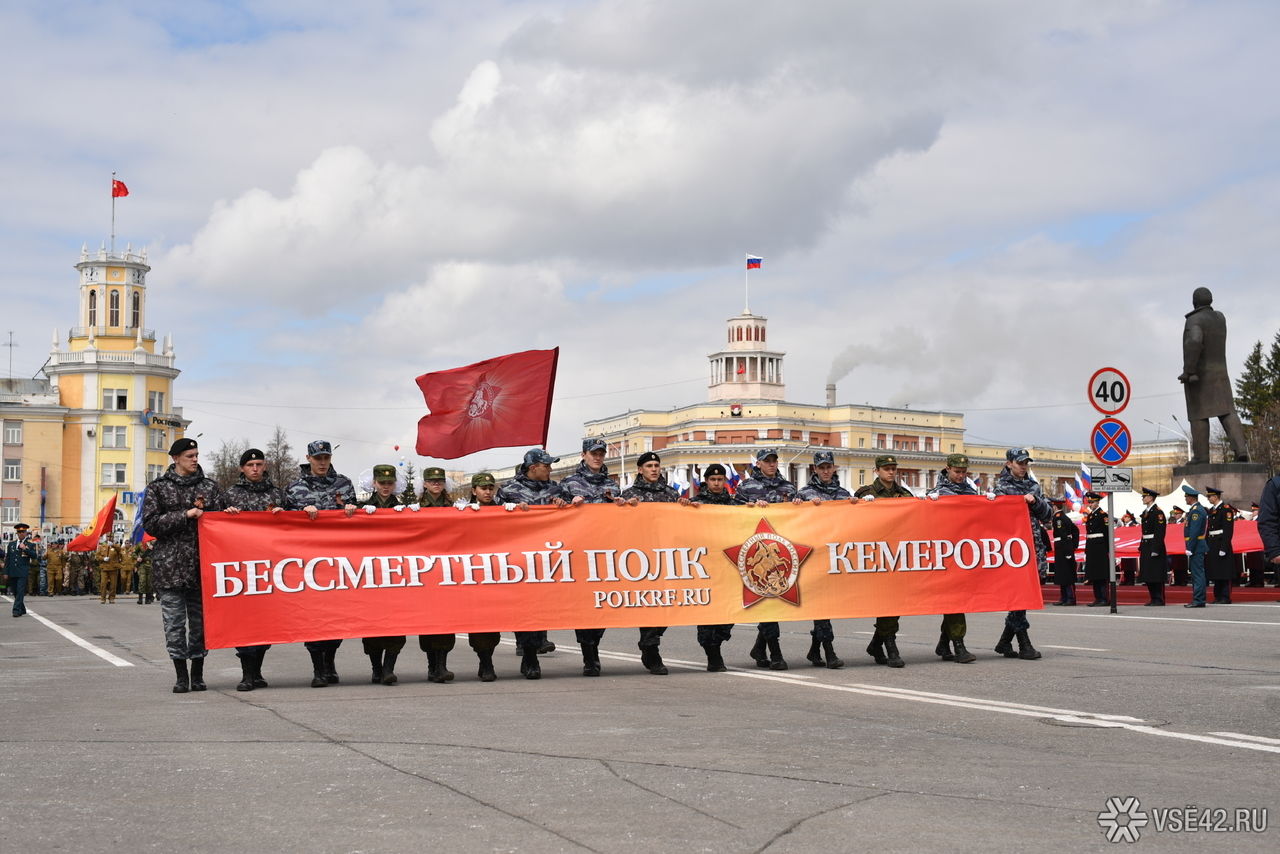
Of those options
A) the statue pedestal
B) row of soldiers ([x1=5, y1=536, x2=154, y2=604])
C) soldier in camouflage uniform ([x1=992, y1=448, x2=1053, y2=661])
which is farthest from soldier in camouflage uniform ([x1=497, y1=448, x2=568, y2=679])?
row of soldiers ([x1=5, y1=536, x2=154, y2=604])

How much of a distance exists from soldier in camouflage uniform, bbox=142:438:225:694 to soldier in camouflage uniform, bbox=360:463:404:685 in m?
1.41

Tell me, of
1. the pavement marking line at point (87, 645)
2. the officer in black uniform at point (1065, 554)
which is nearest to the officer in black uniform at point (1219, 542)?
the officer in black uniform at point (1065, 554)

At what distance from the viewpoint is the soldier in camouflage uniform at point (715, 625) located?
13734 mm

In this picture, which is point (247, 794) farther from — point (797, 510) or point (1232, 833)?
point (797, 510)

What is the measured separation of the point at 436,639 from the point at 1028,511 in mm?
5822

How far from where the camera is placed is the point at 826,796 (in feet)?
22.3

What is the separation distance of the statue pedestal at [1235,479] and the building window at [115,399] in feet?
346

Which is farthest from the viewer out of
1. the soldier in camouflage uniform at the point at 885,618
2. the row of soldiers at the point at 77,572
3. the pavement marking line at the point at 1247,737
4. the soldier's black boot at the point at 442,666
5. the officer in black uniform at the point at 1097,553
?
the row of soldiers at the point at 77,572

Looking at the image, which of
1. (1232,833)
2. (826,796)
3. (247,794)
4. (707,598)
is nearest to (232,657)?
(707,598)

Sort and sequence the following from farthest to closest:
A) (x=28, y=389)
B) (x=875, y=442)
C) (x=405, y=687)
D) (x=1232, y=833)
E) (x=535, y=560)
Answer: (x=875, y=442) → (x=28, y=389) → (x=535, y=560) → (x=405, y=687) → (x=1232, y=833)

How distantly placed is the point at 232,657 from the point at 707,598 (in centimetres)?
631

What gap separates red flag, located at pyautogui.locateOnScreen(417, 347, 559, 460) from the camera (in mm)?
17688

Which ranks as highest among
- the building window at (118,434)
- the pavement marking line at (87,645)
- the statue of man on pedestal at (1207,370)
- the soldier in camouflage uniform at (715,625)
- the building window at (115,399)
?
the building window at (115,399)

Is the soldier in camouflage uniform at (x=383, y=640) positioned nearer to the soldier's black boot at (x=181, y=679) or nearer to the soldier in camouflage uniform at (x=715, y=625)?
the soldier's black boot at (x=181, y=679)
